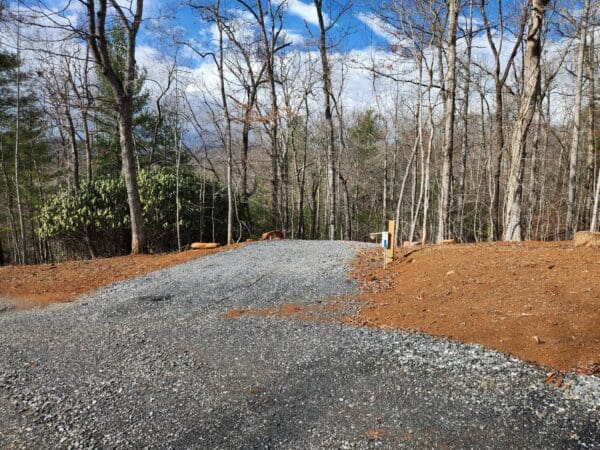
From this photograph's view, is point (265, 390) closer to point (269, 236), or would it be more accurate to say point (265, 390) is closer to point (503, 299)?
point (503, 299)

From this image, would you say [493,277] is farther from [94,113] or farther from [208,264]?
[94,113]

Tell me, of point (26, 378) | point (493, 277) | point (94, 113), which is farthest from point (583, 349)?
point (94, 113)

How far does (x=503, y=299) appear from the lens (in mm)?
4191

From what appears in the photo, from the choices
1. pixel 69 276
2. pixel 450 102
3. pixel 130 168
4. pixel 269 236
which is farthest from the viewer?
pixel 269 236

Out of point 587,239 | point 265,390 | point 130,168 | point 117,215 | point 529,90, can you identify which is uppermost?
point 529,90

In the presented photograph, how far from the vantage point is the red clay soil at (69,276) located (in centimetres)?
623

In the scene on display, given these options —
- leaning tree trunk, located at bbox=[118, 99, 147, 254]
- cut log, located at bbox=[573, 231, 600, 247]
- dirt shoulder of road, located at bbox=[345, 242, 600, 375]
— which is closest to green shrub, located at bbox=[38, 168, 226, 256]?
leaning tree trunk, located at bbox=[118, 99, 147, 254]

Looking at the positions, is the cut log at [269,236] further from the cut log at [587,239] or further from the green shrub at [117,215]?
the cut log at [587,239]

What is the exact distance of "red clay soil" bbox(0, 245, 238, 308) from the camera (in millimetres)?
6227

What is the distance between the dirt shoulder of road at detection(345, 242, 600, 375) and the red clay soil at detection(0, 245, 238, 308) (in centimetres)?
432

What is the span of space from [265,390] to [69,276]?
241 inches

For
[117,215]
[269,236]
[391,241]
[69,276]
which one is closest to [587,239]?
[391,241]

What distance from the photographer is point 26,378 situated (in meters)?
3.19

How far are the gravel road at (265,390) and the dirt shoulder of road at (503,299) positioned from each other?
33 centimetres
